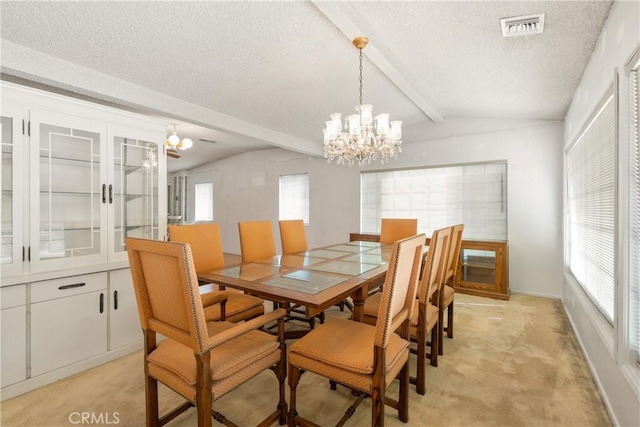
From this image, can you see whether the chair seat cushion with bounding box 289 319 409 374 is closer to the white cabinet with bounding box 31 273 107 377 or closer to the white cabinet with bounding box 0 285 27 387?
the white cabinet with bounding box 31 273 107 377

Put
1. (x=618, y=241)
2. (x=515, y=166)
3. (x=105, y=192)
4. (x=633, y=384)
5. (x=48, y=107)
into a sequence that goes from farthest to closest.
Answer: (x=515, y=166)
(x=105, y=192)
(x=48, y=107)
(x=618, y=241)
(x=633, y=384)

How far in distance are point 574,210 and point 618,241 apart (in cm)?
198

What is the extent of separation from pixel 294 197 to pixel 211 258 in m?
4.13

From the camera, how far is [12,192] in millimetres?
2016

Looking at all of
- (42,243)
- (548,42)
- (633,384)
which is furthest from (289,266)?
(548,42)

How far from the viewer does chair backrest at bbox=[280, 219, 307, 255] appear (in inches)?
127

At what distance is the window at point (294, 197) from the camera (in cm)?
641

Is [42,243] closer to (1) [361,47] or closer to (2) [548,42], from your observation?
(1) [361,47]

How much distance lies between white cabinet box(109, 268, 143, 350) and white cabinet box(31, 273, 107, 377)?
51mm

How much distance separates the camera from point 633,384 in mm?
1419

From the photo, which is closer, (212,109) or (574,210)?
(574,210)

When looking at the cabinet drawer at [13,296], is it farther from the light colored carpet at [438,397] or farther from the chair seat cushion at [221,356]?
the chair seat cushion at [221,356]

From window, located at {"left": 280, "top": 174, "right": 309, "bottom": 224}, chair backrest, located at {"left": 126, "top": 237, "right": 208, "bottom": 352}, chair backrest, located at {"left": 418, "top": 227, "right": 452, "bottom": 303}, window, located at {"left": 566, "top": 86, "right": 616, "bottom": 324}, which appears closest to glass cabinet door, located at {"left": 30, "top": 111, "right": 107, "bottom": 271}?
chair backrest, located at {"left": 126, "top": 237, "right": 208, "bottom": 352}

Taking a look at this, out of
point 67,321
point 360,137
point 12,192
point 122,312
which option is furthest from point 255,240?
point 12,192
